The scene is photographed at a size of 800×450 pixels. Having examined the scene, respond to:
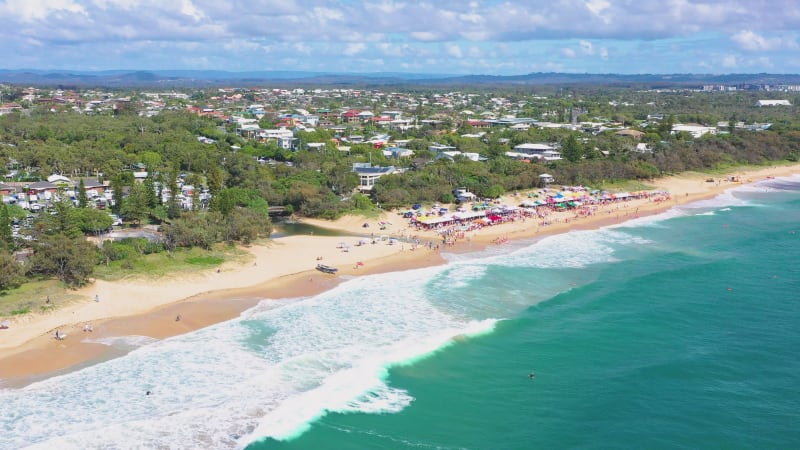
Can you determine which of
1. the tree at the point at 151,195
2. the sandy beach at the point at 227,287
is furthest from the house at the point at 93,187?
the sandy beach at the point at 227,287

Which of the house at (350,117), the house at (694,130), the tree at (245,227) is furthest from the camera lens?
the house at (350,117)

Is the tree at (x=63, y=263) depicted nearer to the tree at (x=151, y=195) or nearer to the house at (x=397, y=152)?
the tree at (x=151, y=195)

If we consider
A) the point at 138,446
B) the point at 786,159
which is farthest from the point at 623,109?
the point at 138,446

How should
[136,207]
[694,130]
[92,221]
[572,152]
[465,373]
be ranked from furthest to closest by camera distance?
[694,130] < [572,152] < [136,207] < [92,221] < [465,373]

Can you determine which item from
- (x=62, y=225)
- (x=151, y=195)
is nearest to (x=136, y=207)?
(x=151, y=195)

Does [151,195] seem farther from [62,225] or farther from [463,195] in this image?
[463,195]

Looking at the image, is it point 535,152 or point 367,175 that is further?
point 535,152
